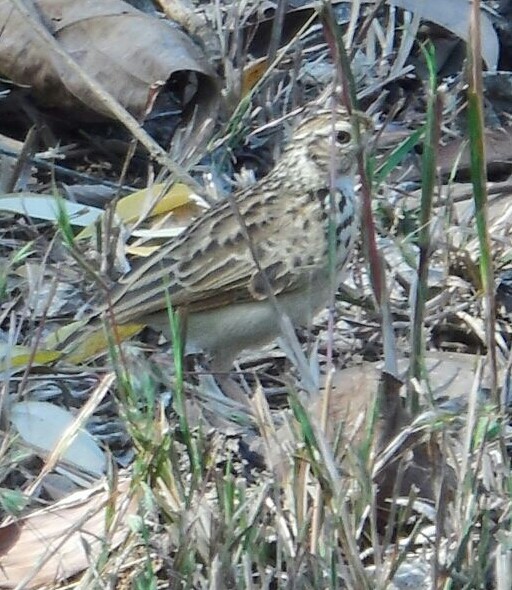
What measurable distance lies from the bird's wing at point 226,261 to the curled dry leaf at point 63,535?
3.64 ft

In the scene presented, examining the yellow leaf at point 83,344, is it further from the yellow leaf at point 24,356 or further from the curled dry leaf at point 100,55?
the curled dry leaf at point 100,55

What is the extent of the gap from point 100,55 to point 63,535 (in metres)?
2.39

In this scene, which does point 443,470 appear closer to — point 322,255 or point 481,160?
point 481,160

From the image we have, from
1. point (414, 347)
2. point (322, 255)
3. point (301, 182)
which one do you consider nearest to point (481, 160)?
point (414, 347)

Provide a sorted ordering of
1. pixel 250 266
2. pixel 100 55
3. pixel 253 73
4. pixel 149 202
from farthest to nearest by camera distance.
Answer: pixel 253 73, pixel 100 55, pixel 149 202, pixel 250 266

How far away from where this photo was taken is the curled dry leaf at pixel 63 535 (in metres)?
3.26

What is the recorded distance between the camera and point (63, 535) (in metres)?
3.44

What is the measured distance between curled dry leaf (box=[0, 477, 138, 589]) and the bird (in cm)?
111

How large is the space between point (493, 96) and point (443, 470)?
3.59m

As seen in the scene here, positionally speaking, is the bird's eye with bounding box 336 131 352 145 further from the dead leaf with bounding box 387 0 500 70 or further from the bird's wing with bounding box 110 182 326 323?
the dead leaf with bounding box 387 0 500 70

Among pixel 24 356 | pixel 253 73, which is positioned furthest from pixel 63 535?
pixel 253 73

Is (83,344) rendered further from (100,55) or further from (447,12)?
(447,12)

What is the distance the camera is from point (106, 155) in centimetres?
600

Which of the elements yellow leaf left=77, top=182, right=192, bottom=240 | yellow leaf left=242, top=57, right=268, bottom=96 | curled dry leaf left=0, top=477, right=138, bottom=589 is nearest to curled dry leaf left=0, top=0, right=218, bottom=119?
yellow leaf left=242, top=57, right=268, bottom=96
